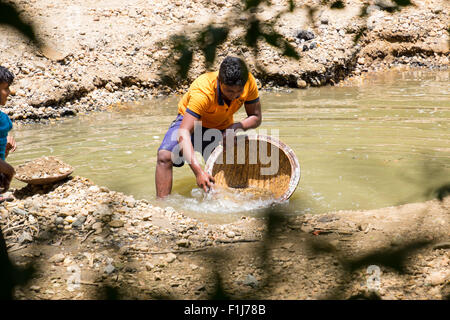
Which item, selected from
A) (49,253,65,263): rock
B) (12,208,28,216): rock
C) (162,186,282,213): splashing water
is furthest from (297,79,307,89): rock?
(49,253,65,263): rock

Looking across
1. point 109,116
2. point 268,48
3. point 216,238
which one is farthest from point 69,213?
point 268,48

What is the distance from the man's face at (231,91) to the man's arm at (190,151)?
339 mm

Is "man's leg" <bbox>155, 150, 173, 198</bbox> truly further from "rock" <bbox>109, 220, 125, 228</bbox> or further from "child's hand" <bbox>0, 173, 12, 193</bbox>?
"child's hand" <bbox>0, 173, 12, 193</bbox>

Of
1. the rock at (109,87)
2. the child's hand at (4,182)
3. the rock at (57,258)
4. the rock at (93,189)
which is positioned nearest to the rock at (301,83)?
the rock at (109,87)

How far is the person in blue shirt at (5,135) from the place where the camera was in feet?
12.3

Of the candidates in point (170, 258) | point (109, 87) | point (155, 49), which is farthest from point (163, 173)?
point (155, 49)

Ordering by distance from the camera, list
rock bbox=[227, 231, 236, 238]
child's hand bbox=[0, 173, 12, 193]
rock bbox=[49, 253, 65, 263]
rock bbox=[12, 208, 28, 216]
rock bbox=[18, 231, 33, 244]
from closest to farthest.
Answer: rock bbox=[49, 253, 65, 263], rock bbox=[18, 231, 33, 244], rock bbox=[227, 231, 236, 238], rock bbox=[12, 208, 28, 216], child's hand bbox=[0, 173, 12, 193]

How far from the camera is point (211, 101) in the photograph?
14.0 ft

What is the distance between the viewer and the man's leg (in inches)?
173

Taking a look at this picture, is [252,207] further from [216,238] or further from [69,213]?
[69,213]

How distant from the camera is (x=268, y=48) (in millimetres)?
9656

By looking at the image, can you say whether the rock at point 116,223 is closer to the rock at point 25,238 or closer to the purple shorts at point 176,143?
the rock at point 25,238

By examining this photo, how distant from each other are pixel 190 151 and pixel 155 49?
596cm

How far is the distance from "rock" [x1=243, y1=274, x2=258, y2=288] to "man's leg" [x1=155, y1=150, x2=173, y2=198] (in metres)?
1.83
